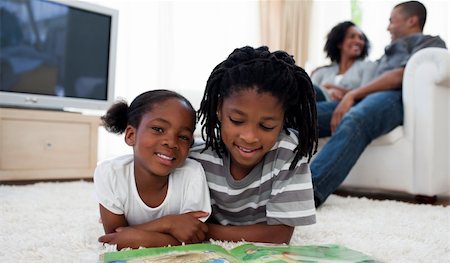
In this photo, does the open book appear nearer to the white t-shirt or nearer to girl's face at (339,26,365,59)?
the white t-shirt

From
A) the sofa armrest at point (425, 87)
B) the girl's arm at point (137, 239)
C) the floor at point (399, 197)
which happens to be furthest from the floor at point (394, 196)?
the girl's arm at point (137, 239)

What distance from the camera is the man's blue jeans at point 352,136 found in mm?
1523

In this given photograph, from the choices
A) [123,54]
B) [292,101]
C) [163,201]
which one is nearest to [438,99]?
[292,101]

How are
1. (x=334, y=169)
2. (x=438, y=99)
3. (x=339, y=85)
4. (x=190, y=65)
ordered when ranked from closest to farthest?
(x=334, y=169), (x=438, y=99), (x=339, y=85), (x=190, y=65)

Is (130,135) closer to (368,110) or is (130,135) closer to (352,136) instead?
(352,136)

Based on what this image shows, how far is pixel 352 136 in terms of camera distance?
1.62 meters

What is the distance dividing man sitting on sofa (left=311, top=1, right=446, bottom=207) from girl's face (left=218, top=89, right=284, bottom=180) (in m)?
0.65

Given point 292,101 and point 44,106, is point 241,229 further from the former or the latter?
point 44,106

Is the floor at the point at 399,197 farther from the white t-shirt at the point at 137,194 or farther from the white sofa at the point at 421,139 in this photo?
the white t-shirt at the point at 137,194

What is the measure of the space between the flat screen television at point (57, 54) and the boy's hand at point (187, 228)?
5.51 ft

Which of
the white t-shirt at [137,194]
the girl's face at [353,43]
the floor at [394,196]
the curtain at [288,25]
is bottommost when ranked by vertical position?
the floor at [394,196]

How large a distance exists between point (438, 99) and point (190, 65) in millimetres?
1975

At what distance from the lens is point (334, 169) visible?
5.05ft

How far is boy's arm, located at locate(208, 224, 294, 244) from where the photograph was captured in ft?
3.12
